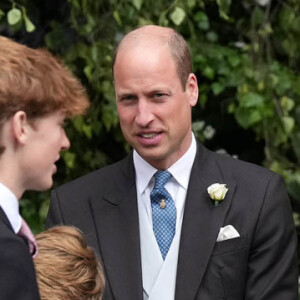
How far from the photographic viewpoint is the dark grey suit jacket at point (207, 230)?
3215mm

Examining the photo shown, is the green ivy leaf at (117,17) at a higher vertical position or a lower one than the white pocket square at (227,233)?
higher

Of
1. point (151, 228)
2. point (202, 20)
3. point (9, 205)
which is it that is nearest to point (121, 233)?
point (151, 228)

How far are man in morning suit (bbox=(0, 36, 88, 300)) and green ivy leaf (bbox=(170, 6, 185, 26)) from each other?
7.15ft

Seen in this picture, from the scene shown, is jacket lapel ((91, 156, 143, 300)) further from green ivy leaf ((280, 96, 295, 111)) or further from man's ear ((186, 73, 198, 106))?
green ivy leaf ((280, 96, 295, 111))

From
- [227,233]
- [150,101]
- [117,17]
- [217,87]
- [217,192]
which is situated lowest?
[227,233]

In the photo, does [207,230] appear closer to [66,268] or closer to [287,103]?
[66,268]

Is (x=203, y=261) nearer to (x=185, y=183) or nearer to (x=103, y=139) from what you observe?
(x=185, y=183)

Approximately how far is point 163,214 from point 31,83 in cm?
124

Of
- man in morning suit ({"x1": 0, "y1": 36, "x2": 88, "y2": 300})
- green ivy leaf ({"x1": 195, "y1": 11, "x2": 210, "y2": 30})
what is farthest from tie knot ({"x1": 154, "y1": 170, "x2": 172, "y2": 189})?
green ivy leaf ({"x1": 195, "y1": 11, "x2": 210, "y2": 30})

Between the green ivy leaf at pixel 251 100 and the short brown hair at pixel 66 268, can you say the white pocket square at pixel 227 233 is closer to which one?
the short brown hair at pixel 66 268

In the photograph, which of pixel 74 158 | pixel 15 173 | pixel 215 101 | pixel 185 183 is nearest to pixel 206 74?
pixel 215 101

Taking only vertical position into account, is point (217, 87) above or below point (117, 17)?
below

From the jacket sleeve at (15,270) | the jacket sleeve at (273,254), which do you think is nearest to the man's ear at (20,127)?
the jacket sleeve at (15,270)

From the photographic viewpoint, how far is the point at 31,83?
2.15 metres
